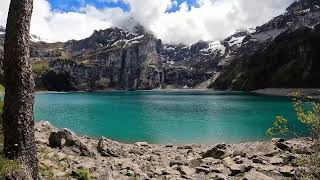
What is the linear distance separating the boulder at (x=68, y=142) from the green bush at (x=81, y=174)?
31.4ft

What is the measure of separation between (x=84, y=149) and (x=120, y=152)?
15.3ft

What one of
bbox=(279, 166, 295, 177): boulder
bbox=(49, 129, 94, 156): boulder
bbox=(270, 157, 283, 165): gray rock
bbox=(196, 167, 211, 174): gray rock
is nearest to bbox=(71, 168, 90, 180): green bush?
bbox=(196, 167, 211, 174): gray rock

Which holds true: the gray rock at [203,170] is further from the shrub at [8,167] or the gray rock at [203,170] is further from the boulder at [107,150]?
the shrub at [8,167]

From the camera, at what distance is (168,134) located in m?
74.6

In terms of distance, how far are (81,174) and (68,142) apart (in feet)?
37.7

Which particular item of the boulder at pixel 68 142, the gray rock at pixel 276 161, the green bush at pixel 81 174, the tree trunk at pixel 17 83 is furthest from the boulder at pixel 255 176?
the boulder at pixel 68 142

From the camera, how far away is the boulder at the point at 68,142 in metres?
34.6

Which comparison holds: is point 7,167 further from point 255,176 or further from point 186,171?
point 255,176

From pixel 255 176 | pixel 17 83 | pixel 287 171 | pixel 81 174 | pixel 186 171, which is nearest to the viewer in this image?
pixel 17 83

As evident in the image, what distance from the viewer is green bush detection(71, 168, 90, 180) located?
2418cm

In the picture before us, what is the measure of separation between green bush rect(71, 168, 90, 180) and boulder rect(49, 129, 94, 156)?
31.4 feet

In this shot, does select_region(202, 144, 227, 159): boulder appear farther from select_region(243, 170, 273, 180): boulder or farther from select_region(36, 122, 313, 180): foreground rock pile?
select_region(243, 170, 273, 180): boulder

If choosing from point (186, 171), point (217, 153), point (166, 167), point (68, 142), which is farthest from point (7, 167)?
point (217, 153)

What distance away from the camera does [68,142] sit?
3528 centimetres
